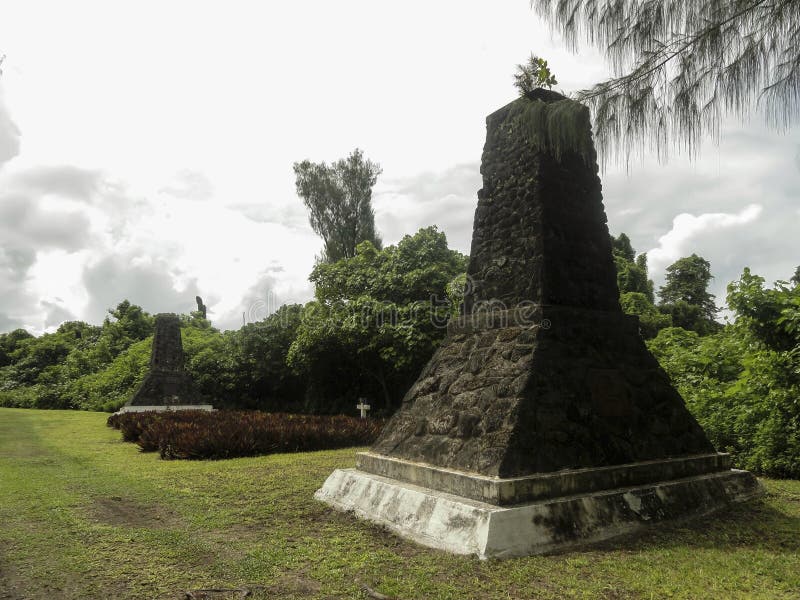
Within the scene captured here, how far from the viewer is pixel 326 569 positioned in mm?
3623

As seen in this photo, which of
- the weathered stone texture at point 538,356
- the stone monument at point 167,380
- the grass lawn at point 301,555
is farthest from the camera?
the stone monument at point 167,380

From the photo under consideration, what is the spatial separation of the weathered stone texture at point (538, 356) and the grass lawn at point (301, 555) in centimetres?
84

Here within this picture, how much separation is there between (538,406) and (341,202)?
2415 centimetres

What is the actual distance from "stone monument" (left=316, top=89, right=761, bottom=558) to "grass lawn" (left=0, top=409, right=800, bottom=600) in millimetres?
259

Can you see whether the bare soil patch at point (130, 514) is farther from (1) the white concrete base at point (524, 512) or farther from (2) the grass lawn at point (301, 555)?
(1) the white concrete base at point (524, 512)

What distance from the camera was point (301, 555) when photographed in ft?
12.8

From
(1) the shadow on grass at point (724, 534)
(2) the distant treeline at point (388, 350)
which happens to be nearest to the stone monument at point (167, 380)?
(2) the distant treeline at point (388, 350)

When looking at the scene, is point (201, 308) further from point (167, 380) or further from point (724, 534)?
point (724, 534)

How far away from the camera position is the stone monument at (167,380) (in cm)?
1827

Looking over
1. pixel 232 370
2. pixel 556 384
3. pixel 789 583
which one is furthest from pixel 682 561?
pixel 232 370

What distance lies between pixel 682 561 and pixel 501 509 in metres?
1.25

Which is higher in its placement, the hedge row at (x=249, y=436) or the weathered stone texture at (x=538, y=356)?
the weathered stone texture at (x=538, y=356)

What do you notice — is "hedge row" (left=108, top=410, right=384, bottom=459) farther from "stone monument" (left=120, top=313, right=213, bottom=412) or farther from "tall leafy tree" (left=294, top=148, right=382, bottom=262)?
"tall leafy tree" (left=294, top=148, right=382, bottom=262)

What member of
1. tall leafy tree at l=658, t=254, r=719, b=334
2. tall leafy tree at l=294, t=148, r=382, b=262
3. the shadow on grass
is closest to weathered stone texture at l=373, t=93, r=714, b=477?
the shadow on grass
